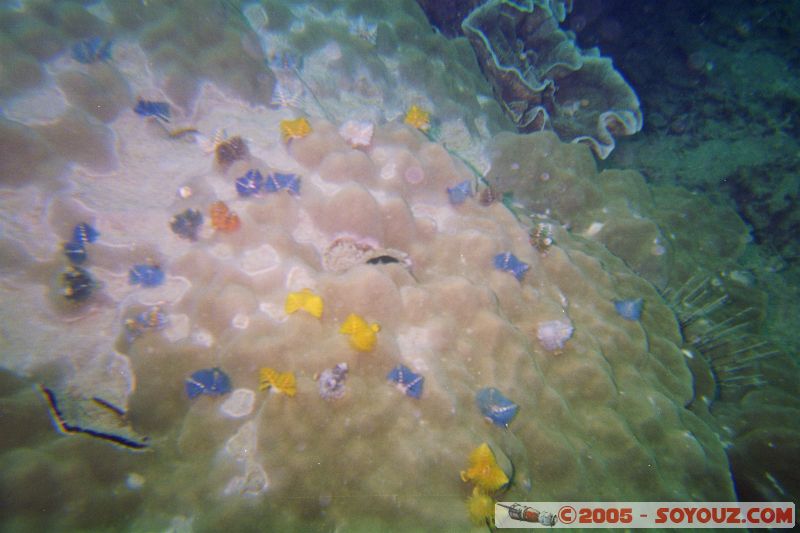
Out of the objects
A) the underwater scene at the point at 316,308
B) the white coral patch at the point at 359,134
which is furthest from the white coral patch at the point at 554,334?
the white coral patch at the point at 359,134

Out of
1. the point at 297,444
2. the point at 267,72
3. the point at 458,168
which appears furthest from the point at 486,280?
the point at 267,72

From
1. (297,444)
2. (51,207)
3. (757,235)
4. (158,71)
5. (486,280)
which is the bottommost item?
(297,444)

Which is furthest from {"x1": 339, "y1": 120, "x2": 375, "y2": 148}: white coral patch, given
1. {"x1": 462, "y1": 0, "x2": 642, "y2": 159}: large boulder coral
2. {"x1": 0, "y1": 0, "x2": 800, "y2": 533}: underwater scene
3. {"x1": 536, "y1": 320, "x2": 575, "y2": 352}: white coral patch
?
Answer: {"x1": 462, "y1": 0, "x2": 642, "y2": 159}: large boulder coral

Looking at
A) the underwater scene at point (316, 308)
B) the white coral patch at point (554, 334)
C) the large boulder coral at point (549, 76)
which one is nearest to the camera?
the underwater scene at point (316, 308)

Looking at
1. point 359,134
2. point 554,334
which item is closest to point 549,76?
point 359,134

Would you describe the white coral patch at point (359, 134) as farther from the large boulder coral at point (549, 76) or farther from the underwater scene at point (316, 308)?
the large boulder coral at point (549, 76)

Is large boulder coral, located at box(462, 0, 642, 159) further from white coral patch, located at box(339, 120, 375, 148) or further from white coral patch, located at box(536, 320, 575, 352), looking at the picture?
white coral patch, located at box(536, 320, 575, 352)

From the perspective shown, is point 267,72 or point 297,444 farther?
point 267,72

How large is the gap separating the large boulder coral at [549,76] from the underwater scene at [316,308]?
1848 mm

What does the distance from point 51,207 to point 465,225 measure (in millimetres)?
4629

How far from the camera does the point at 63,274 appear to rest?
145 inches

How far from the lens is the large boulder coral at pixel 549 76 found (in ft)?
25.7

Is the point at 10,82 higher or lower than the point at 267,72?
lower

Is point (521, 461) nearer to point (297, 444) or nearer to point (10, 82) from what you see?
point (297, 444)
